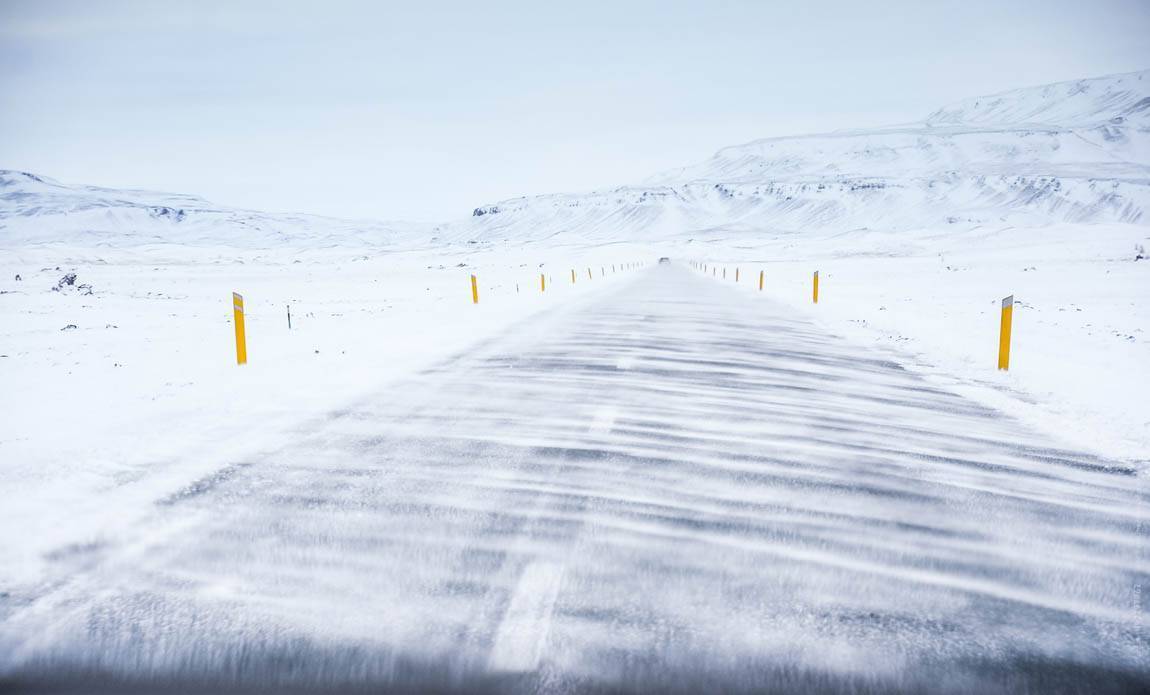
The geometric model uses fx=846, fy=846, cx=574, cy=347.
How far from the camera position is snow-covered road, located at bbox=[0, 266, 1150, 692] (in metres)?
3.04

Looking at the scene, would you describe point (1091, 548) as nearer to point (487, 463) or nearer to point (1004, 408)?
point (487, 463)

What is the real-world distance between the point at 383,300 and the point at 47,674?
29.4 m

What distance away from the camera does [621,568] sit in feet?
12.5

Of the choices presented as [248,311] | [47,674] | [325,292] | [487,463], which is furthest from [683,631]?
[325,292]

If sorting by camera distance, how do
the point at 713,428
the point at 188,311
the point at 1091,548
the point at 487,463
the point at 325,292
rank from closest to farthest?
the point at 1091,548, the point at 487,463, the point at 713,428, the point at 188,311, the point at 325,292

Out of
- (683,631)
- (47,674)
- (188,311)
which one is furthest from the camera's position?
A: (188,311)

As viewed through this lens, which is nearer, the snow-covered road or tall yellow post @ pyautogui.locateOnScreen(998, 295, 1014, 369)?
the snow-covered road

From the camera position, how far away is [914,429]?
7.07 meters

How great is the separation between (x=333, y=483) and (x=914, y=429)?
185 inches

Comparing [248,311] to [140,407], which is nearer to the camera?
[140,407]

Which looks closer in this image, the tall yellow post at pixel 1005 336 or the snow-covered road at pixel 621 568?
the snow-covered road at pixel 621 568

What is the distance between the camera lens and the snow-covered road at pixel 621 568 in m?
3.04

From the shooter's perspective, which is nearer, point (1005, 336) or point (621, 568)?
point (621, 568)

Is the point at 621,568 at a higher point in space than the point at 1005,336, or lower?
lower
